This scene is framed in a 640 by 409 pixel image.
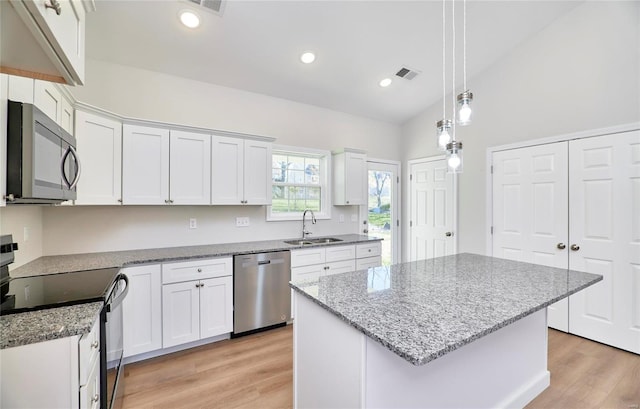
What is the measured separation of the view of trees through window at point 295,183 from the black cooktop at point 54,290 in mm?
2124

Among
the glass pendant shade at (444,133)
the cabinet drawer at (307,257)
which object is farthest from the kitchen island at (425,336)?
the cabinet drawer at (307,257)

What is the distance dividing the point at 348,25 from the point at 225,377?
11.0 ft

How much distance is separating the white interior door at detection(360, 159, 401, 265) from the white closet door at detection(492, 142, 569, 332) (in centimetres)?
155

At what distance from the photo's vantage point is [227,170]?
3.03 meters

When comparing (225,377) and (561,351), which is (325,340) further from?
(561,351)

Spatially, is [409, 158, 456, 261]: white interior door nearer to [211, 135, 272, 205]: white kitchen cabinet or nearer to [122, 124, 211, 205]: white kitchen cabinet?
[211, 135, 272, 205]: white kitchen cabinet

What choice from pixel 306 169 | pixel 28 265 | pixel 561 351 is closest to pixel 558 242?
pixel 561 351

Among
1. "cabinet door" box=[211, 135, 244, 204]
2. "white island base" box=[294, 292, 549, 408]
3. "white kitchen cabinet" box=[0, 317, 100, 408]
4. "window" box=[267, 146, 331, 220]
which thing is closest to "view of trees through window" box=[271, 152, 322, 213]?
"window" box=[267, 146, 331, 220]

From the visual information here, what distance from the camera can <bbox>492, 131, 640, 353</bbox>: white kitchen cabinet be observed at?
2.65 m

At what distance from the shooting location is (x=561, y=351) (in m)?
2.68

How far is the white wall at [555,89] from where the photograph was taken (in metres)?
2.67

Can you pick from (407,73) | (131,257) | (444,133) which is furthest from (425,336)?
(407,73)

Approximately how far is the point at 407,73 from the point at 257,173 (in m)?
2.30

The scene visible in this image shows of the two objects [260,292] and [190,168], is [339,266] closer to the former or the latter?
[260,292]
